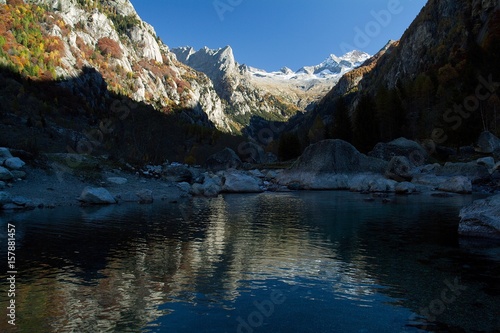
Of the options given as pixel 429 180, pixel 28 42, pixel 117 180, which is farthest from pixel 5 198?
pixel 28 42

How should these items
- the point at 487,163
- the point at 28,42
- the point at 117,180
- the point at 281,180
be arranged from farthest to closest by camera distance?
the point at 28,42 < the point at 281,180 < the point at 487,163 < the point at 117,180

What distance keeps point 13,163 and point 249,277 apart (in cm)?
2910

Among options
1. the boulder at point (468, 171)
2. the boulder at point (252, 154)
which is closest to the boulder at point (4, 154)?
the boulder at point (468, 171)

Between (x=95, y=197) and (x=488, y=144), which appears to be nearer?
(x=95, y=197)

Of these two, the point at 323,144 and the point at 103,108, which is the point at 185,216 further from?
the point at 103,108

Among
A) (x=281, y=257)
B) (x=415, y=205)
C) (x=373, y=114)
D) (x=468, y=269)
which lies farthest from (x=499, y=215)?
(x=373, y=114)

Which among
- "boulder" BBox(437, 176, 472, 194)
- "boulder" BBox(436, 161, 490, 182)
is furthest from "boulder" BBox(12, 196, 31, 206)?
"boulder" BBox(436, 161, 490, 182)

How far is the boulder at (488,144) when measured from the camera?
58844mm

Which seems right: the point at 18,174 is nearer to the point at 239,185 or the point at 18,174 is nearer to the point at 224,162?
the point at 239,185

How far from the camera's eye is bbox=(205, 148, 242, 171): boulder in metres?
103

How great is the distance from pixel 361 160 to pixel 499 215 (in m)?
40.3

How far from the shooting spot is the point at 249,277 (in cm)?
1164

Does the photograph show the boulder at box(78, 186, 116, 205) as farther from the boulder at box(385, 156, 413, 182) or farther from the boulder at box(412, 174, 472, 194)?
the boulder at box(385, 156, 413, 182)

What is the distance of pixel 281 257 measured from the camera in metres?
14.3
